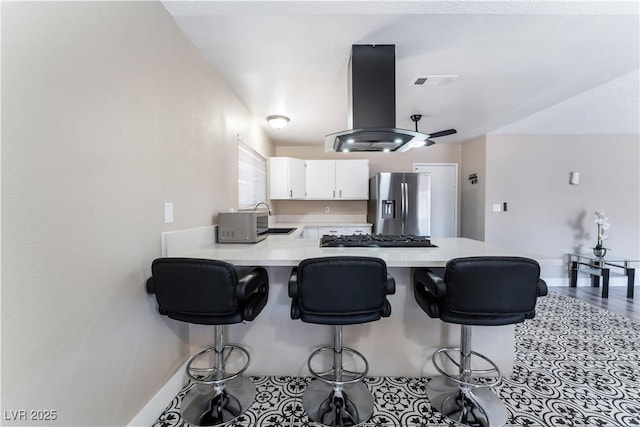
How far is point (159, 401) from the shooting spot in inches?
56.6

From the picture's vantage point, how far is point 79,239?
0.96m

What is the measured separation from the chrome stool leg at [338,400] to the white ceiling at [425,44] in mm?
1860

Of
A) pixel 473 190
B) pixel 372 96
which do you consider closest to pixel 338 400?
pixel 372 96

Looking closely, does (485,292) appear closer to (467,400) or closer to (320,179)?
(467,400)

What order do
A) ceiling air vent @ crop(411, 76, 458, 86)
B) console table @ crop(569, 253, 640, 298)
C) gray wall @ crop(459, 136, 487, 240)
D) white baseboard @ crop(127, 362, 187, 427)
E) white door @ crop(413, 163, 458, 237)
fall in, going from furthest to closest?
white door @ crop(413, 163, 458, 237)
gray wall @ crop(459, 136, 487, 240)
console table @ crop(569, 253, 640, 298)
ceiling air vent @ crop(411, 76, 458, 86)
white baseboard @ crop(127, 362, 187, 427)

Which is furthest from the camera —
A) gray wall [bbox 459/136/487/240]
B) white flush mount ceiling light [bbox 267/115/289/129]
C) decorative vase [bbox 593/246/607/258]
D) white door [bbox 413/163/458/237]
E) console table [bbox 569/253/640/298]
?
white door [bbox 413/163/458/237]

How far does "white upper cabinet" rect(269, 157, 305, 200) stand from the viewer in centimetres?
399

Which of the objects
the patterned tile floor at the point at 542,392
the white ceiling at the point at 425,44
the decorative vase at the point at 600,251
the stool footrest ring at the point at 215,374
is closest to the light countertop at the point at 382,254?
the stool footrest ring at the point at 215,374

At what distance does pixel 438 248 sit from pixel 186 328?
1843 mm

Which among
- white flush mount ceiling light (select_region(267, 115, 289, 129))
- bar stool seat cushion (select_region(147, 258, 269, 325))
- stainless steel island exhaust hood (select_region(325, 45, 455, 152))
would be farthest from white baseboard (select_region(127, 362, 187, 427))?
white flush mount ceiling light (select_region(267, 115, 289, 129))

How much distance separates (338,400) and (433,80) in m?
2.60

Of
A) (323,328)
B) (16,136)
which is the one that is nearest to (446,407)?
(323,328)

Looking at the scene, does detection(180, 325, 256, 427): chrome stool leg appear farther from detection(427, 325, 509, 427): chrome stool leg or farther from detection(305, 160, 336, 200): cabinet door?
detection(305, 160, 336, 200): cabinet door

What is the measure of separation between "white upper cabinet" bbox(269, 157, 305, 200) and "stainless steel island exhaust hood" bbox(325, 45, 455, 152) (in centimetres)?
209
